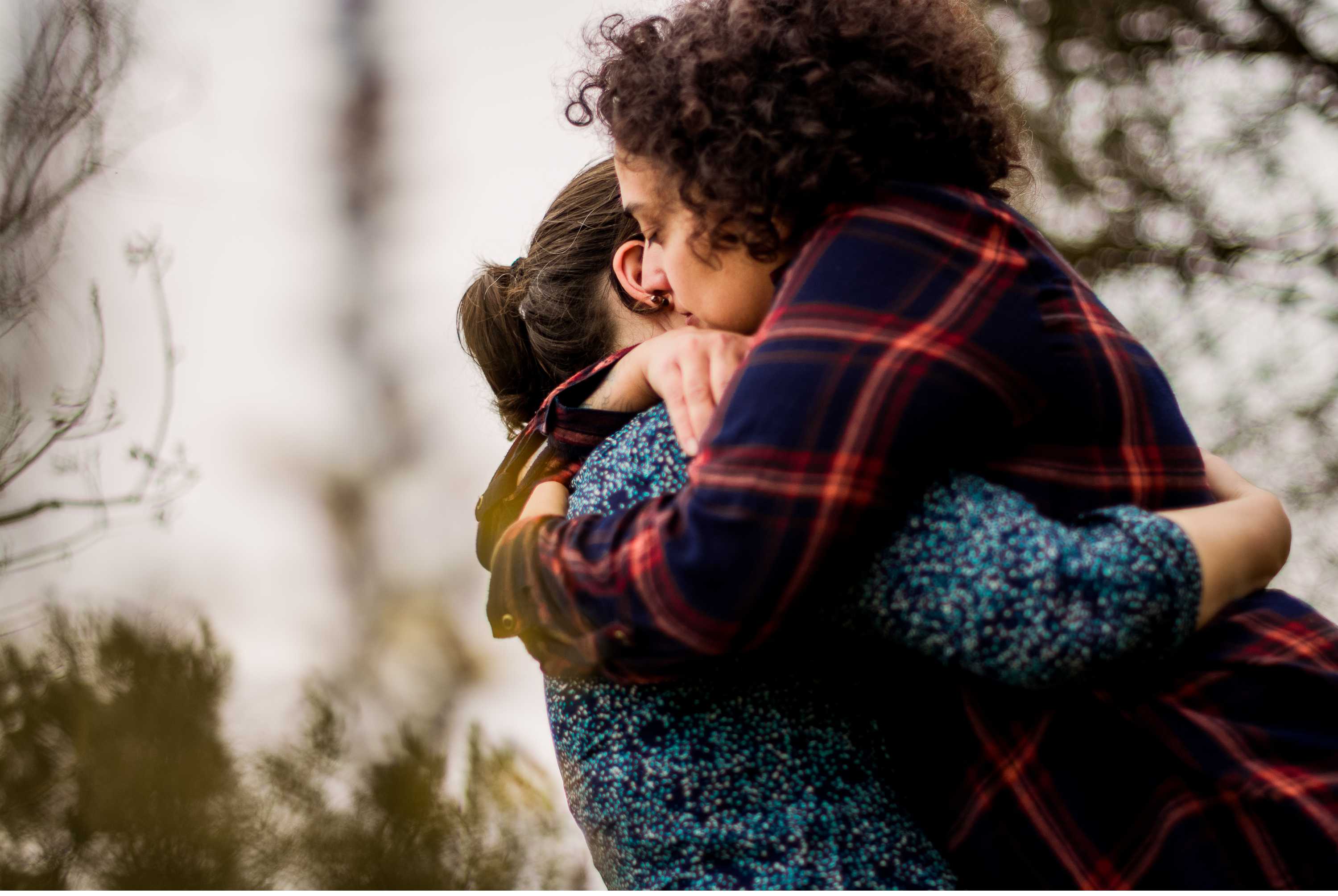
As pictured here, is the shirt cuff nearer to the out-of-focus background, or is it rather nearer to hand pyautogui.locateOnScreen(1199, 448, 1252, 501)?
hand pyautogui.locateOnScreen(1199, 448, 1252, 501)

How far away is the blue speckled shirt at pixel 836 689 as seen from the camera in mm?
760

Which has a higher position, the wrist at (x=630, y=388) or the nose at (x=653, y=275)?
the nose at (x=653, y=275)

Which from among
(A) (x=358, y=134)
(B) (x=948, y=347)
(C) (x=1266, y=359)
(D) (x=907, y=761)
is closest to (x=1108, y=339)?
(B) (x=948, y=347)

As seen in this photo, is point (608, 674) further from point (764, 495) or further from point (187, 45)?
point (187, 45)

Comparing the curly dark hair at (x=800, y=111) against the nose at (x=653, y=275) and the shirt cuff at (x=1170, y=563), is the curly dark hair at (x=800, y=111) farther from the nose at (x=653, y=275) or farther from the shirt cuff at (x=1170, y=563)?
the shirt cuff at (x=1170, y=563)

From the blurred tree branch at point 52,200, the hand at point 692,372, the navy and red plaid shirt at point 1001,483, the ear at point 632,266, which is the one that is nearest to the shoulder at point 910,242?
the navy and red plaid shirt at point 1001,483

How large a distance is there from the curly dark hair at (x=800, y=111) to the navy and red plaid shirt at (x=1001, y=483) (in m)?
0.07

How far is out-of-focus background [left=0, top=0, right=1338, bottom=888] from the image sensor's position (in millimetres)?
2225

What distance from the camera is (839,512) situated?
761 mm

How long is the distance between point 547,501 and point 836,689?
368mm

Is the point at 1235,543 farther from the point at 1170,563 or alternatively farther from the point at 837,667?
the point at 837,667

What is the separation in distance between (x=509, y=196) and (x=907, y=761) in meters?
2.70

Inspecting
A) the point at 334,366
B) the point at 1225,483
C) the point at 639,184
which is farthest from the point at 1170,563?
the point at 334,366

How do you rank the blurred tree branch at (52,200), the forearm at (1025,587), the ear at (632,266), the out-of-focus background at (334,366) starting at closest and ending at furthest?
the forearm at (1025,587), the ear at (632,266), the blurred tree branch at (52,200), the out-of-focus background at (334,366)
